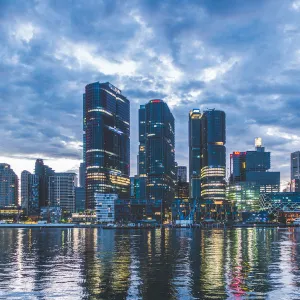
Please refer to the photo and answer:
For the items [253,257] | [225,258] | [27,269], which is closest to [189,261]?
[225,258]

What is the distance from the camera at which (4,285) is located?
63.5 m

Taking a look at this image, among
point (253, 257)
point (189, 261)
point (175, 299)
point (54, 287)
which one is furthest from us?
point (253, 257)

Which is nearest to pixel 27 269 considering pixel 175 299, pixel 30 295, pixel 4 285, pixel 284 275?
pixel 4 285

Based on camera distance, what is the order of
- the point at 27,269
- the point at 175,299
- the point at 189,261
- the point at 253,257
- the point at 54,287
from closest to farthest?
the point at 175,299 → the point at 54,287 → the point at 27,269 → the point at 189,261 → the point at 253,257

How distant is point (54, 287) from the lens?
6147 cm

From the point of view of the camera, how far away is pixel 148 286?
62219 mm

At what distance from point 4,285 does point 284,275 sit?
39.0 metres

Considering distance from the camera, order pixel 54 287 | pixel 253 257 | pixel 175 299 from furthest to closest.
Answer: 1. pixel 253 257
2. pixel 54 287
3. pixel 175 299

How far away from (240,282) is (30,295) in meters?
26.8

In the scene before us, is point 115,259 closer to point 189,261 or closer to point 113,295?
point 189,261

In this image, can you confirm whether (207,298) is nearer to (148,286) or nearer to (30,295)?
(148,286)

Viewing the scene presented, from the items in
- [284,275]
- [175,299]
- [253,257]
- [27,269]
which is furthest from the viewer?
[253,257]

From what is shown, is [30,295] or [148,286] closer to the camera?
[30,295]

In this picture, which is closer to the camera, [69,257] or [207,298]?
[207,298]
